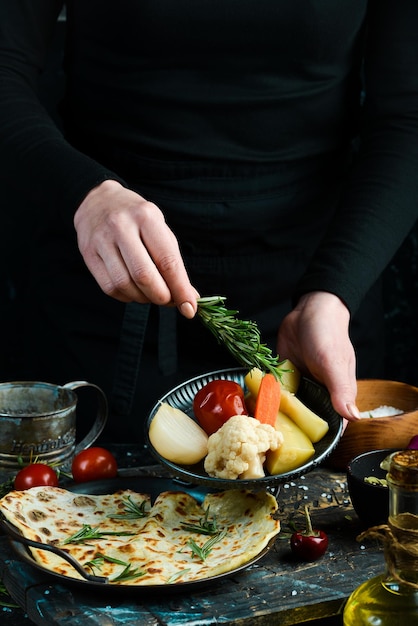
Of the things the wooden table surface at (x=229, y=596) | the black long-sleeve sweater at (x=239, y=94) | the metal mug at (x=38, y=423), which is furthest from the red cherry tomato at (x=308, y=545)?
the black long-sleeve sweater at (x=239, y=94)

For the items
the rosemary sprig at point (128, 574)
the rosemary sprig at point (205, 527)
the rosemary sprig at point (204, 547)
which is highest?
the rosemary sprig at point (205, 527)

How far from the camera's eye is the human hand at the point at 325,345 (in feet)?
5.43

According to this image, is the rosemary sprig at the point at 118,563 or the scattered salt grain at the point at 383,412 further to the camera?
the scattered salt grain at the point at 383,412

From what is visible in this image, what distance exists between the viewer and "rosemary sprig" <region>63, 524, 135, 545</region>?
141 centimetres

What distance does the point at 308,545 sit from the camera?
140 cm

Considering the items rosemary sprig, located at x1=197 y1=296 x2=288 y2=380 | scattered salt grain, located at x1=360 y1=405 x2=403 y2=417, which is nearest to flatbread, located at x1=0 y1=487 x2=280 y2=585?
rosemary sprig, located at x1=197 y1=296 x2=288 y2=380

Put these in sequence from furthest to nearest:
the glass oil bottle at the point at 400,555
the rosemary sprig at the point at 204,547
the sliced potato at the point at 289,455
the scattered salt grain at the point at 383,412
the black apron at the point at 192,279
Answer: the black apron at the point at 192,279 → the scattered salt grain at the point at 383,412 → the sliced potato at the point at 289,455 → the rosemary sprig at the point at 204,547 → the glass oil bottle at the point at 400,555

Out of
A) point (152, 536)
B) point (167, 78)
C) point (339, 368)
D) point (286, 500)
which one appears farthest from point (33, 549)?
point (167, 78)

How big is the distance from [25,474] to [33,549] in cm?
25

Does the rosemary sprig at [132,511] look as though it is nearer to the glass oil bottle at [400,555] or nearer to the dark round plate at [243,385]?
the dark round plate at [243,385]

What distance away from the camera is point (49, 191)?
1851 mm

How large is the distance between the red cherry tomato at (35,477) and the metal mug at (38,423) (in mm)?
63

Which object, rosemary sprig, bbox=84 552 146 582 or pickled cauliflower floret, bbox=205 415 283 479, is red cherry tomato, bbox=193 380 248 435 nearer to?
pickled cauliflower floret, bbox=205 415 283 479

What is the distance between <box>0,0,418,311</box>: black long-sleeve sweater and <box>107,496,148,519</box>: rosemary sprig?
61 centimetres
